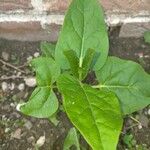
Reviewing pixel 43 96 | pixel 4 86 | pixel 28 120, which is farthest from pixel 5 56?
pixel 43 96

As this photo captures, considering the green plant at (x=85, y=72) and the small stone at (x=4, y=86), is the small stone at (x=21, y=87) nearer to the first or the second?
the small stone at (x=4, y=86)

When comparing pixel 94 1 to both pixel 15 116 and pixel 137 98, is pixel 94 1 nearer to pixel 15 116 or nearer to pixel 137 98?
pixel 137 98

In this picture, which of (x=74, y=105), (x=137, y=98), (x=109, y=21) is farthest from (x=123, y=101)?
(x=109, y=21)

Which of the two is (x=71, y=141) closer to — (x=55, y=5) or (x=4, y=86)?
(x=4, y=86)

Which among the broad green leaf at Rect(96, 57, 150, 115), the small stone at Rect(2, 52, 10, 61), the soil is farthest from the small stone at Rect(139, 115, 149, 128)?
the small stone at Rect(2, 52, 10, 61)

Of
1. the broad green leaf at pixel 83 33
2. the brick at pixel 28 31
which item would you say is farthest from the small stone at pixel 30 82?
the broad green leaf at pixel 83 33

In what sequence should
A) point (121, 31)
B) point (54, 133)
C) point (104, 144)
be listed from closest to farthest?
1. point (104, 144)
2. point (54, 133)
3. point (121, 31)
